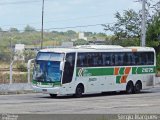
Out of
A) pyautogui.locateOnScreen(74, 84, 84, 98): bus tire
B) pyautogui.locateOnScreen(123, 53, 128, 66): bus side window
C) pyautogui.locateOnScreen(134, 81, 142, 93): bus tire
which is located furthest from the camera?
pyautogui.locateOnScreen(134, 81, 142, 93): bus tire

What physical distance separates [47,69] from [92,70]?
9.95ft

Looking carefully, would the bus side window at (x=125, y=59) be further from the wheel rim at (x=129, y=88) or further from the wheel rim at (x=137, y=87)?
the wheel rim at (x=137, y=87)

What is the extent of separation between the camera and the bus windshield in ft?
96.0

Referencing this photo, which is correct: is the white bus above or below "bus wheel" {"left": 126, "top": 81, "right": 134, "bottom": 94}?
above

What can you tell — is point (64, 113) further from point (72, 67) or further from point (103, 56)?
point (103, 56)

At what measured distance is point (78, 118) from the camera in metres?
17.6

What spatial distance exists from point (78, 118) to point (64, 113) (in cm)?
191

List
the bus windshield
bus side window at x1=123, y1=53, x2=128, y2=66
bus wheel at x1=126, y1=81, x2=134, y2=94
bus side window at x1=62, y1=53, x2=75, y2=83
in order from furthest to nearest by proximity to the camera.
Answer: bus wheel at x1=126, y1=81, x2=134, y2=94 < bus side window at x1=123, y1=53, x2=128, y2=66 < bus side window at x1=62, y1=53, x2=75, y2=83 < the bus windshield

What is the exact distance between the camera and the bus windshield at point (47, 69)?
2925cm

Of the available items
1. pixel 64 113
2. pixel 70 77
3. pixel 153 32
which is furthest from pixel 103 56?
pixel 153 32

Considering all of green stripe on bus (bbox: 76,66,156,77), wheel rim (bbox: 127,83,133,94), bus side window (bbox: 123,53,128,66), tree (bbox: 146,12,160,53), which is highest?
tree (bbox: 146,12,160,53)

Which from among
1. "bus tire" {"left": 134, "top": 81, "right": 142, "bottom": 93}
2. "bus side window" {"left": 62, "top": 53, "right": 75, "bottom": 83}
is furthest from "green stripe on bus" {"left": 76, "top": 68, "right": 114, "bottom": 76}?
"bus tire" {"left": 134, "top": 81, "right": 142, "bottom": 93}

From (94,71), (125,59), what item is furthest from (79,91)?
(125,59)

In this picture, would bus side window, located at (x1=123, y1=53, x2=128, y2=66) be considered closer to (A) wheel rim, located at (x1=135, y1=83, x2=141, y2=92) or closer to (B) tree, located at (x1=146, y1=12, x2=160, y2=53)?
(A) wheel rim, located at (x1=135, y1=83, x2=141, y2=92)
